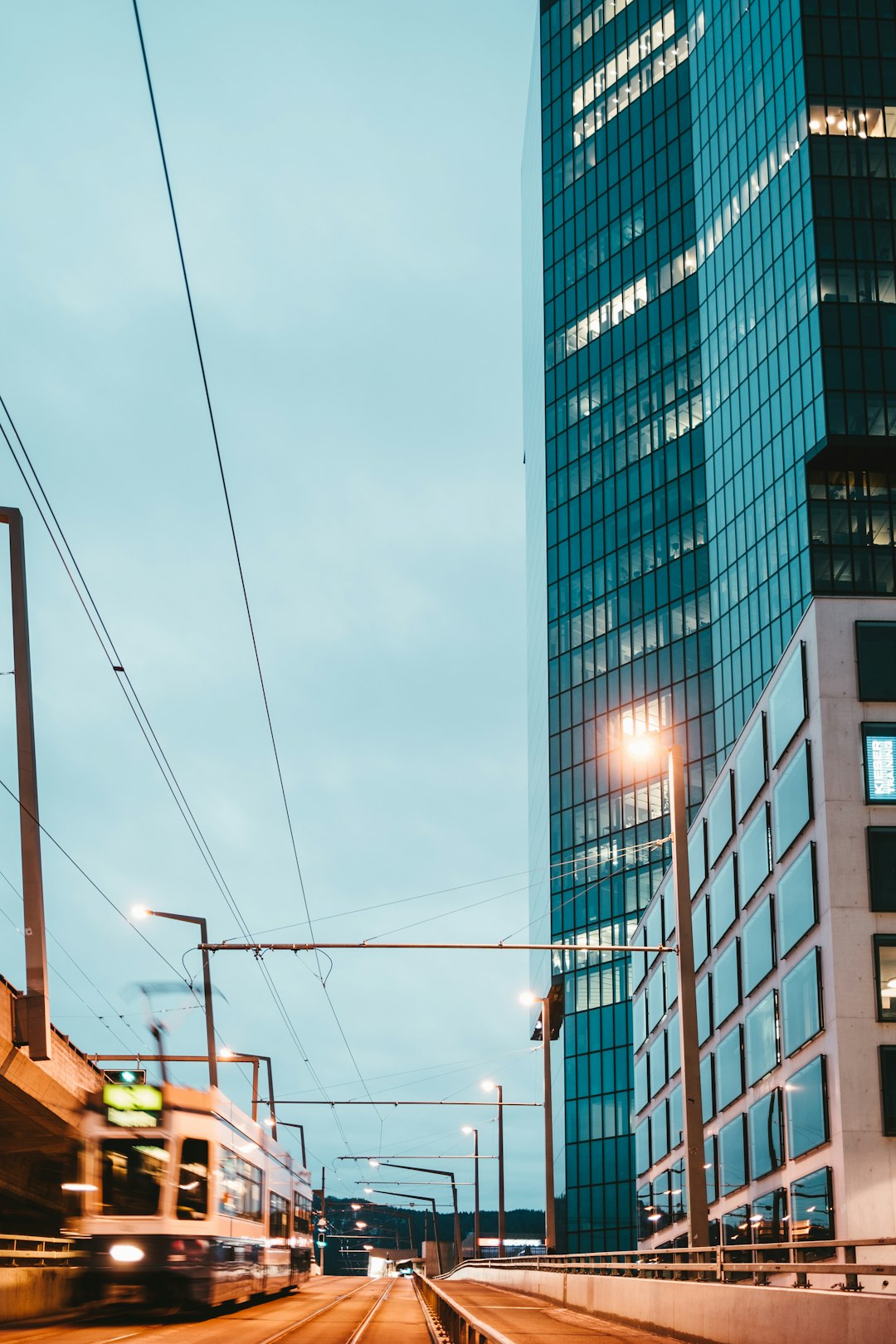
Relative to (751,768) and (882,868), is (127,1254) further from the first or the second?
(751,768)

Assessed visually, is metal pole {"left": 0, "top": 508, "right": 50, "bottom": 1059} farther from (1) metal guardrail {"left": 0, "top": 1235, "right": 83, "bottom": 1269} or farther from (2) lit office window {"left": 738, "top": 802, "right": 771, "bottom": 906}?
(2) lit office window {"left": 738, "top": 802, "right": 771, "bottom": 906}

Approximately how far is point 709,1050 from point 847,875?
48.6 feet

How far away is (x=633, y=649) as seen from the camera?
3364 inches

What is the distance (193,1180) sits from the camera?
22.8m

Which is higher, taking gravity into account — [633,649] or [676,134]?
[676,134]

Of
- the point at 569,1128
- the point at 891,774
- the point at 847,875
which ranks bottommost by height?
the point at 569,1128

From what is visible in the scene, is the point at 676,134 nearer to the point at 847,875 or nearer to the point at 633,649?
the point at 633,649

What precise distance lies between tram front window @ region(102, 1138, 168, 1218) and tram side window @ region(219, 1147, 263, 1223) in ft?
5.54

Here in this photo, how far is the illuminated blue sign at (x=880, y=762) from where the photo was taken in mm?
30328

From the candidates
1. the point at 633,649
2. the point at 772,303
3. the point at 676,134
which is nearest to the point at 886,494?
the point at 772,303

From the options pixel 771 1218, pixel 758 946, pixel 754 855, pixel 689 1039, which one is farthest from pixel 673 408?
pixel 689 1039

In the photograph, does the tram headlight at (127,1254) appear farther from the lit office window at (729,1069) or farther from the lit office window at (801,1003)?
the lit office window at (729,1069)

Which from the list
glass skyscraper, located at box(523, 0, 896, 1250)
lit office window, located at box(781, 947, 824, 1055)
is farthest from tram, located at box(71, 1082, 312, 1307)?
glass skyscraper, located at box(523, 0, 896, 1250)

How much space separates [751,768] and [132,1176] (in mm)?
21286
